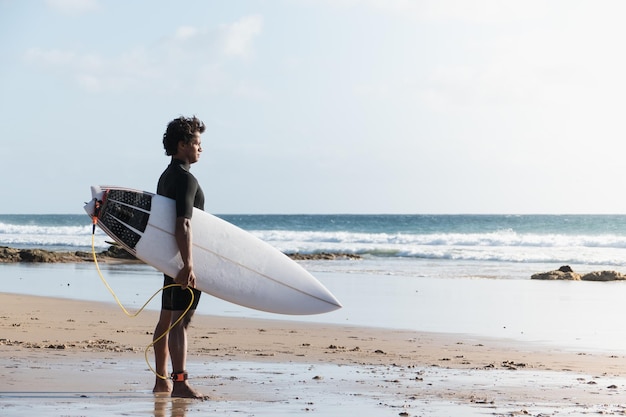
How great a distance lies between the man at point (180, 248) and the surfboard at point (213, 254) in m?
0.15

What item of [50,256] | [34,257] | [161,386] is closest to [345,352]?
[161,386]

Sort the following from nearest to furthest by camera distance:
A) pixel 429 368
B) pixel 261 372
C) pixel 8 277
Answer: pixel 261 372
pixel 429 368
pixel 8 277

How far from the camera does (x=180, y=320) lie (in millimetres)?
5141

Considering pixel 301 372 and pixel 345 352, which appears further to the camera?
pixel 345 352

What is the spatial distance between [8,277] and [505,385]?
39.2 feet

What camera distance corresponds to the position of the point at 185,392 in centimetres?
507

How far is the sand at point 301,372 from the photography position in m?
4.85

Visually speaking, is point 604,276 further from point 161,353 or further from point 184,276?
point 184,276

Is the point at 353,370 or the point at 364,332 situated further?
the point at 364,332

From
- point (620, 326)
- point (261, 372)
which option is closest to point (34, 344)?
point (261, 372)

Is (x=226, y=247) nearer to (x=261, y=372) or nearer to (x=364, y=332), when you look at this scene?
(x=261, y=372)

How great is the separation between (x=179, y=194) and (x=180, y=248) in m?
0.31

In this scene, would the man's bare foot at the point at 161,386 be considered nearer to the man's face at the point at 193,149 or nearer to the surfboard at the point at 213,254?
the surfboard at the point at 213,254

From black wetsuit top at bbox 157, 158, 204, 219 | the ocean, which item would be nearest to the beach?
black wetsuit top at bbox 157, 158, 204, 219
